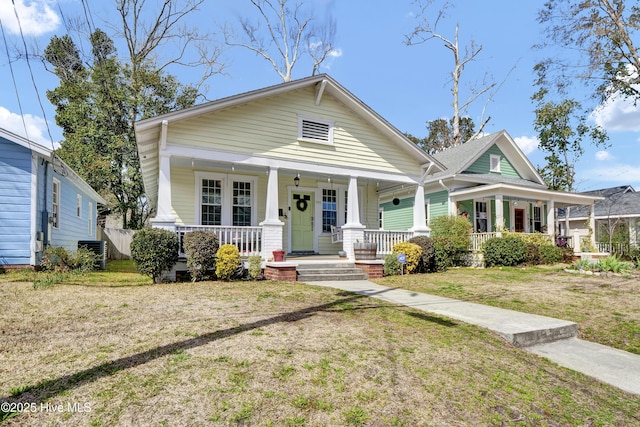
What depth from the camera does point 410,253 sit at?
10734 millimetres

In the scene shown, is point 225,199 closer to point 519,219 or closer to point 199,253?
point 199,253

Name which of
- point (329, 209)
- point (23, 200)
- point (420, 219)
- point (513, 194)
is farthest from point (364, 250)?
point (23, 200)

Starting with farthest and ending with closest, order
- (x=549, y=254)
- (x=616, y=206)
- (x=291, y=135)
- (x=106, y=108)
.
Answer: (x=616, y=206) → (x=106, y=108) → (x=549, y=254) → (x=291, y=135)

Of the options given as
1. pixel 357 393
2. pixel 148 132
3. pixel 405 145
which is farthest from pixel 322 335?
pixel 405 145

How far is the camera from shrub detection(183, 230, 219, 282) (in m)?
8.32

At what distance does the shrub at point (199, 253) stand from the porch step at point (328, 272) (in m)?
2.27

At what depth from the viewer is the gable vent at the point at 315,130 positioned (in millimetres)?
11219

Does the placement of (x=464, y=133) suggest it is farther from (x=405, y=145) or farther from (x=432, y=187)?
(x=405, y=145)

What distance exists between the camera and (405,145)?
1241 centimetres

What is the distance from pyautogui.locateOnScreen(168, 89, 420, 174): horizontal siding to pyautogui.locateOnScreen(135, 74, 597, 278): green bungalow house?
0.10ft

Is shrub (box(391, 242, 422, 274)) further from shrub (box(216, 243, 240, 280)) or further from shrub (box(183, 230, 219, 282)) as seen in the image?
shrub (box(183, 230, 219, 282))

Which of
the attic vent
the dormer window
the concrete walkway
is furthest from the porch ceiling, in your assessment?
the concrete walkway

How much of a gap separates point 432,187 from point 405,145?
580 centimetres

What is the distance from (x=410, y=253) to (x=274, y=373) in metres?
8.23
